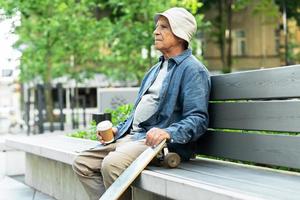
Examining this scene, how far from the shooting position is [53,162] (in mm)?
6117

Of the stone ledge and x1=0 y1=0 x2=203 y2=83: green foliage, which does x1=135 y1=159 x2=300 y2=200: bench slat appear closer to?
the stone ledge

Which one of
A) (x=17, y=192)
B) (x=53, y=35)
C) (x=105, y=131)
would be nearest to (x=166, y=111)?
(x=105, y=131)

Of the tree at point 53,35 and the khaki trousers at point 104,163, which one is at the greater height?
the tree at point 53,35

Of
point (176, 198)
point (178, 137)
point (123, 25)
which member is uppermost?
point (123, 25)

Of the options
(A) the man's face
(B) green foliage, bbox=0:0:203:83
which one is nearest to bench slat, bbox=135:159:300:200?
(A) the man's face

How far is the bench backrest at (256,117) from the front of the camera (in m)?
3.48

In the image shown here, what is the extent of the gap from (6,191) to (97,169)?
2.77 meters

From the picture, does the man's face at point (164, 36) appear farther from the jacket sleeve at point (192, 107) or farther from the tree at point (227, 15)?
the tree at point (227, 15)

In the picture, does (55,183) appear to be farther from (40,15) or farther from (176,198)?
(40,15)

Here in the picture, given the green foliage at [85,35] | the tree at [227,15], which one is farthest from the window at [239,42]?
the green foliage at [85,35]

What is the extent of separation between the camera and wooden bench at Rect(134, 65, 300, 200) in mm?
3131

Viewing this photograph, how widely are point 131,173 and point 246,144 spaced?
83 centimetres

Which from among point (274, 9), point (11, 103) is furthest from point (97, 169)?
point (11, 103)

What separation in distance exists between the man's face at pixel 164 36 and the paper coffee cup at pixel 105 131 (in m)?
0.72
